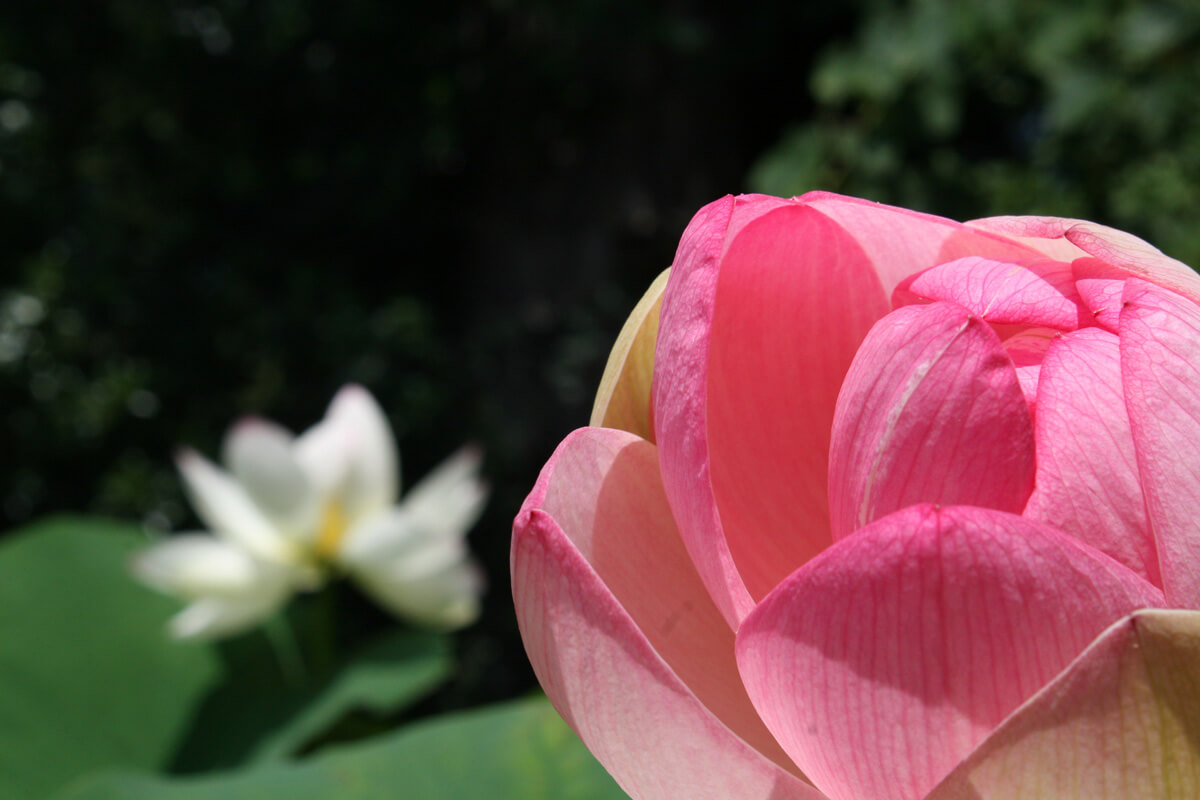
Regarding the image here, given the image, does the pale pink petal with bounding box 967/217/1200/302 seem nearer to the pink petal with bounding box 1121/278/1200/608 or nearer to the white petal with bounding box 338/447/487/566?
the pink petal with bounding box 1121/278/1200/608

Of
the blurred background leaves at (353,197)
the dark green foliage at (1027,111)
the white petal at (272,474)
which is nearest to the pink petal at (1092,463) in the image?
the white petal at (272,474)

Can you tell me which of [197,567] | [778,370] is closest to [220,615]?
[197,567]

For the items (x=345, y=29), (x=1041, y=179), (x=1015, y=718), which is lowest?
(x=1041, y=179)

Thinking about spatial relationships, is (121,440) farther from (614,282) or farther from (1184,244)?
(1184,244)

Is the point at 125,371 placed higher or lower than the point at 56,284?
lower

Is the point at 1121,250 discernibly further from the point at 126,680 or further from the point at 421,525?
the point at 126,680

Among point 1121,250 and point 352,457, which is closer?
point 1121,250

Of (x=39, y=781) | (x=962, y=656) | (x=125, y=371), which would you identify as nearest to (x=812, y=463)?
(x=962, y=656)
